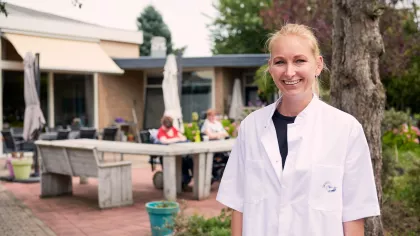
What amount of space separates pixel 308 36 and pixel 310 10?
1668 cm

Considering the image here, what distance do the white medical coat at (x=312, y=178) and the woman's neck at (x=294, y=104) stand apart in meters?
0.03

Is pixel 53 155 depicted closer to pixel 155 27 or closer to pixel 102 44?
pixel 102 44

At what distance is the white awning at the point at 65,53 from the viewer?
1673 cm

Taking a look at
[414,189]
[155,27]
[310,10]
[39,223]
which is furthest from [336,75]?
[155,27]

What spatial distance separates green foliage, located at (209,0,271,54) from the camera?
35.6 metres

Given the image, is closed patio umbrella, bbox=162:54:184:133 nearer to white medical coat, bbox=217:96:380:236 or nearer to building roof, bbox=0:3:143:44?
building roof, bbox=0:3:143:44

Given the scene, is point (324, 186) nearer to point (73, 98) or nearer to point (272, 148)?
point (272, 148)

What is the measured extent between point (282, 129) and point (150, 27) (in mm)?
48440

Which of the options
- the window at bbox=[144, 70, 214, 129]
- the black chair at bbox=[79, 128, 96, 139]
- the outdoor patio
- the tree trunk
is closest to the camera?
the tree trunk

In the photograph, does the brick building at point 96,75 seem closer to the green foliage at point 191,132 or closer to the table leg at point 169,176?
the green foliage at point 191,132

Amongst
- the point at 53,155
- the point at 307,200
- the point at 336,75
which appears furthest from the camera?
the point at 53,155

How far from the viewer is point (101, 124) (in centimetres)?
2011

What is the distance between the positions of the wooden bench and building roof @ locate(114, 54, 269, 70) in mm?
10529

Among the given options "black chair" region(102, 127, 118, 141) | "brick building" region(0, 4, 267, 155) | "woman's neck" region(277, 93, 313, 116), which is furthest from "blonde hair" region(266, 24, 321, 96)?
"brick building" region(0, 4, 267, 155)
